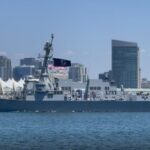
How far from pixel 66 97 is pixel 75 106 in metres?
2.72

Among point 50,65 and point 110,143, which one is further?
point 50,65

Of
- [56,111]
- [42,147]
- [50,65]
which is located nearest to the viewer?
[42,147]

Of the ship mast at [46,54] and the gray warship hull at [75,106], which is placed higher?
the ship mast at [46,54]

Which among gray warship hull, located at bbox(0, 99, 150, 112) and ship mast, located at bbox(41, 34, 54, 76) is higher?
ship mast, located at bbox(41, 34, 54, 76)

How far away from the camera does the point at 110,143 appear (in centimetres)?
4953

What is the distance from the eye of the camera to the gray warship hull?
132875 millimetres

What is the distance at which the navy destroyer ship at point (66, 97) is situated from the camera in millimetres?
133375

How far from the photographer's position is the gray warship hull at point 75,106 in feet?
436

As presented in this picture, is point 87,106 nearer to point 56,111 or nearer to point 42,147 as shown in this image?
point 56,111

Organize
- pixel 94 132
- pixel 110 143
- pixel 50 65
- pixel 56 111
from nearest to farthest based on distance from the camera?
pixel 110 143, pixel 94 132, pixel 56 111, pixel 50 65

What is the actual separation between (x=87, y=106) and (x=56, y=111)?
9.14 meters

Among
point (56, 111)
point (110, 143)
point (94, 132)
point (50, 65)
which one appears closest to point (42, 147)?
point (110, 143)

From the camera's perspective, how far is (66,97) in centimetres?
13788

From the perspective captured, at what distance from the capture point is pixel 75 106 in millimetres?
136875
